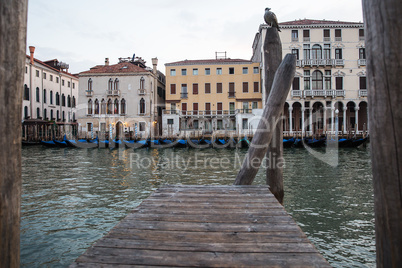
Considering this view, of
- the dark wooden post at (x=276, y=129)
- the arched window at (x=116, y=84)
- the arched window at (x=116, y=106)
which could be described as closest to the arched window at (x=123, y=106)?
the arched window at (x=116, y=106)

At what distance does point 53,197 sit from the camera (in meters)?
6.74

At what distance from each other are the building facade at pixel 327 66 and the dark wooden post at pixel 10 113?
27013mm

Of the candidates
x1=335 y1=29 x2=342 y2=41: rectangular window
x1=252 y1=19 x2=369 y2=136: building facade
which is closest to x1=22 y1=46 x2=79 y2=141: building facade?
x1=252 y1=19 x2=369 y2=136: building facade

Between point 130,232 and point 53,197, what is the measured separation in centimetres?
554

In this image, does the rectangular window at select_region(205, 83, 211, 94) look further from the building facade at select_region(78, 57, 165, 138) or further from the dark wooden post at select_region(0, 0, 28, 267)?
the dark wooden post at select_region(0, 0, 28, 267)

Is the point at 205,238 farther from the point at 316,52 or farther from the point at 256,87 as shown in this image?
the point at 256,87

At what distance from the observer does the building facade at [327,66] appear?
2714 centimetres

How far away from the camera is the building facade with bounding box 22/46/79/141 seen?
28.2 metres

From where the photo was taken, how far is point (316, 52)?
2770cm

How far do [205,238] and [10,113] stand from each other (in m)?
1.29

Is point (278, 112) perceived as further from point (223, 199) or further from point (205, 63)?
point (205, 63)

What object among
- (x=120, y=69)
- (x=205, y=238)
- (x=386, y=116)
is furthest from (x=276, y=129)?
(x=120, y=69)

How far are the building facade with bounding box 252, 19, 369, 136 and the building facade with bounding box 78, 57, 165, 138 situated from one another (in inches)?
475

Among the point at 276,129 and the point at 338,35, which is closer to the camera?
the point at 276,129
